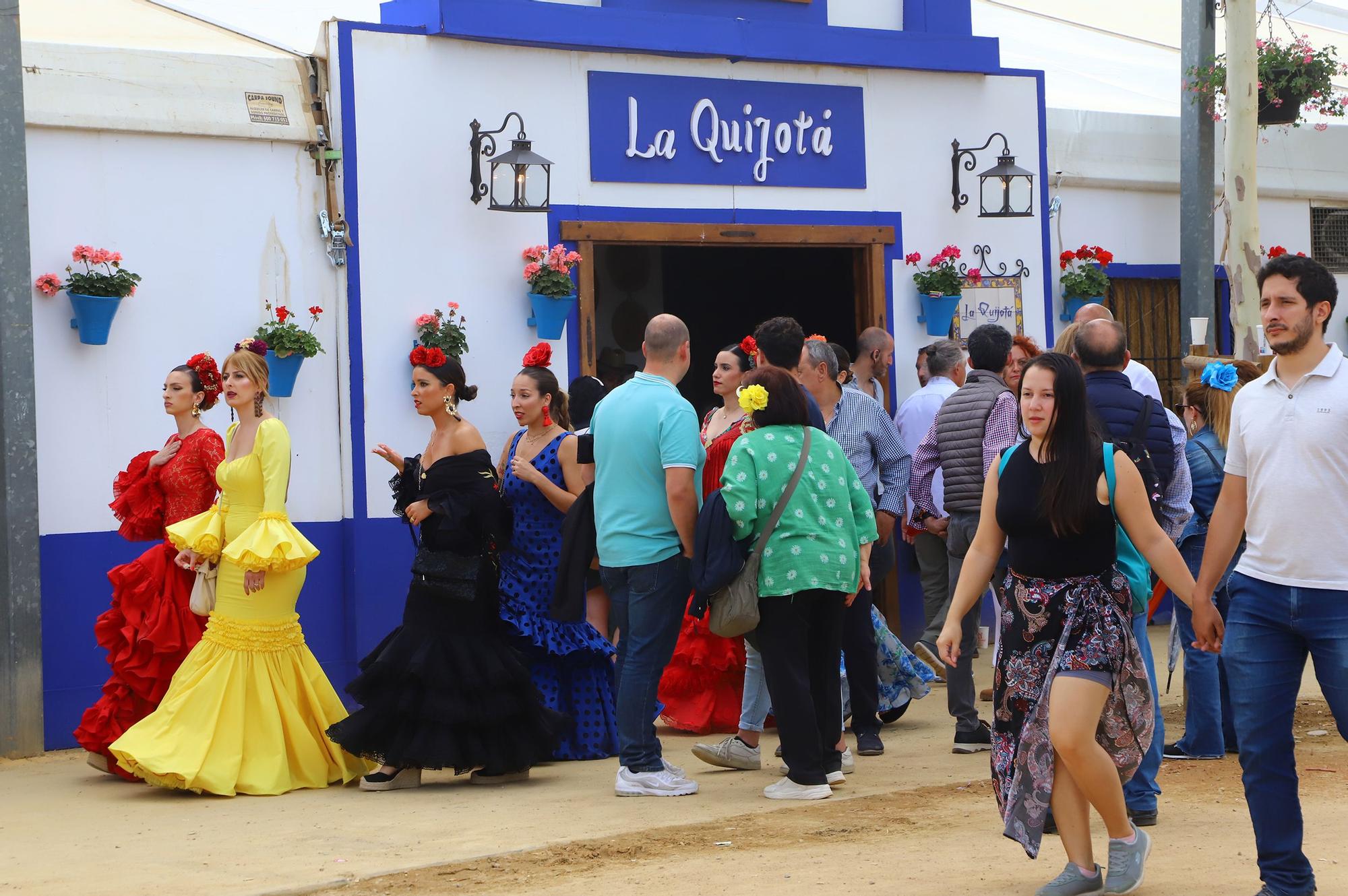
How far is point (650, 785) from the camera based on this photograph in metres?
6.47

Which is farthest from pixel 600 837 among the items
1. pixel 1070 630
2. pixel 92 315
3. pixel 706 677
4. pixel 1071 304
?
pixel 1071 304

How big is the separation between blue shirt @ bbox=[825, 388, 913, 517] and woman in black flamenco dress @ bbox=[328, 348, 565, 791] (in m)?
1.90

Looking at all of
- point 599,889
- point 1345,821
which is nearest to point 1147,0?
point 1345,821

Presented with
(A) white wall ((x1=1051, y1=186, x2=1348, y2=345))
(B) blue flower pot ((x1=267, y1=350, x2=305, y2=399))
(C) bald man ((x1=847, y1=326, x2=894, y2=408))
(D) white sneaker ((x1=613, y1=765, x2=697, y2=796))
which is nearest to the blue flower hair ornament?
(D) white sneaker ((x1=613, y1=765, x2=697, y2=796))

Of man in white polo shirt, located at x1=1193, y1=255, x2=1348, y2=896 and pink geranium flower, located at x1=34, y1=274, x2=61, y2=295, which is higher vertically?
pink geranium flower, located at x1=34, y1=274, x2=61, y2=295

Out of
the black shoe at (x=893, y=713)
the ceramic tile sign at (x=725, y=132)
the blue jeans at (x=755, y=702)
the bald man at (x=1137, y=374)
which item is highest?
the ceramic tile sign at (x=725, y=132)

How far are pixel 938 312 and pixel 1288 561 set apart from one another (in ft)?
20.0

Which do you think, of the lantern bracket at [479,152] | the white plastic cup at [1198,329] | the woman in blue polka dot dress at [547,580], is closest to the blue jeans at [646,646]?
the woman in blue polka dot dress at [547,580]

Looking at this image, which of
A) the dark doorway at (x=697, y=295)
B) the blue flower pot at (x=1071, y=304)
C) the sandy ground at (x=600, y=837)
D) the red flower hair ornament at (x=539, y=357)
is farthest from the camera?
the dark doorway at (x=697, y=295)

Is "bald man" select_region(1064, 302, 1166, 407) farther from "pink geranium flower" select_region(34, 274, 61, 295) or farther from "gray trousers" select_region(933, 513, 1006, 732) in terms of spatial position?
"pink geranium flower" select_region(34, 274, 61, 295)

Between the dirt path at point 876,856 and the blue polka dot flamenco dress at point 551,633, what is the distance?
5.00 feet

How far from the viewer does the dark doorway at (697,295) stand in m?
13.2

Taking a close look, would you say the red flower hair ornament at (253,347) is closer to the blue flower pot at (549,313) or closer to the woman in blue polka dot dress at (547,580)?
the woman in blue polka dot dress at (547,580)

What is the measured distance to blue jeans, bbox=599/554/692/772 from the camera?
21.1 feet
